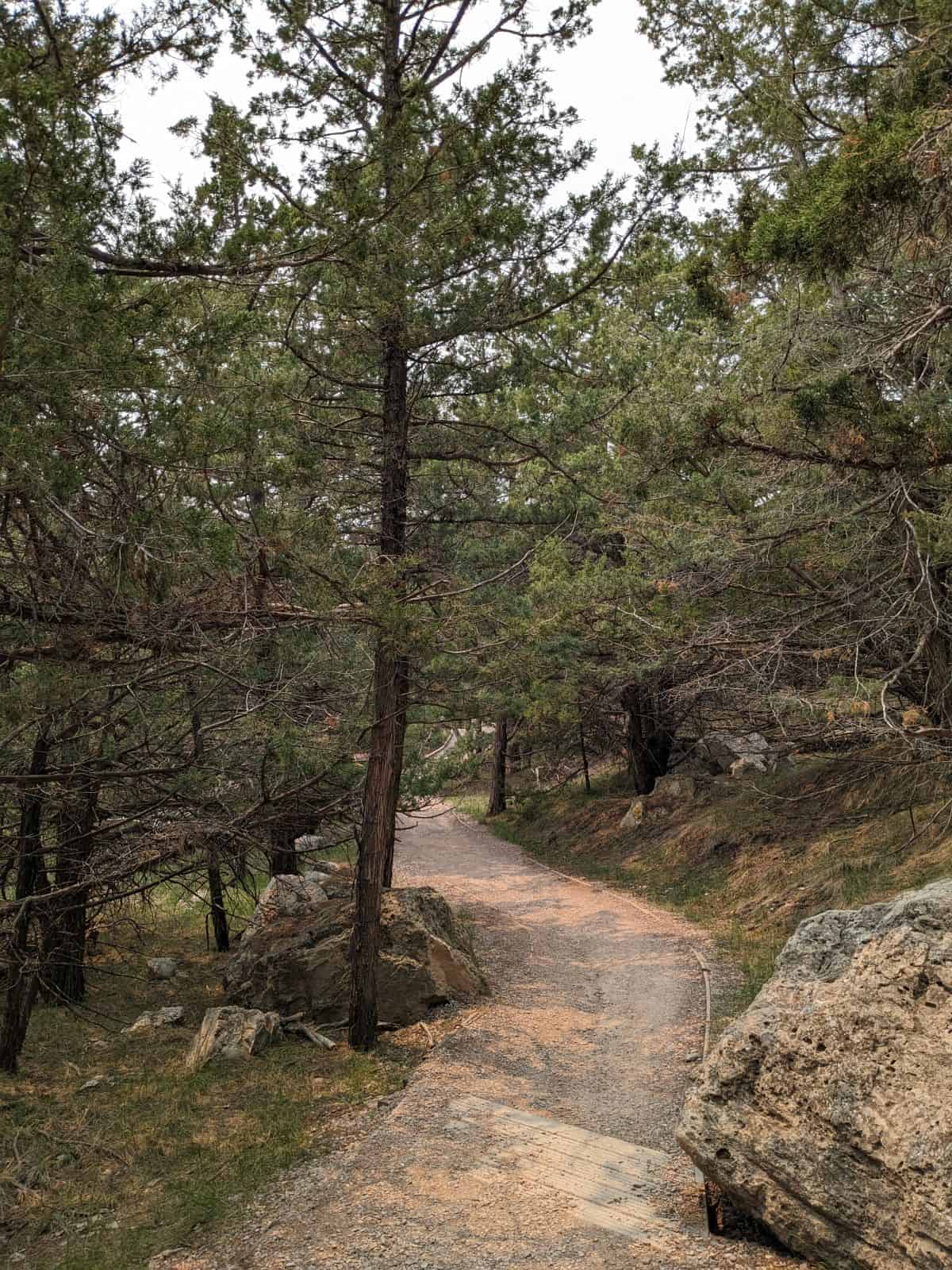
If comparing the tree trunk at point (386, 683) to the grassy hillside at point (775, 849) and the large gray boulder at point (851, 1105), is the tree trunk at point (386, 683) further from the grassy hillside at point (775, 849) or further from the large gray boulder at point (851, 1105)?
the large gray boulder at point (851, 1105)

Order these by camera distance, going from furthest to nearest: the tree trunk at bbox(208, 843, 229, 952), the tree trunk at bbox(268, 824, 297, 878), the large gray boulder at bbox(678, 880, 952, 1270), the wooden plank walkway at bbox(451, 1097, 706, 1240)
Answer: the tree trunk at bbox(208, 843, 229, 952) < the tree trunk at bbox(268, 824, 297, 878) < the wooden plank walkway at bbox(451, 1097, 706, 1240) < the large gray boulder at bbox(678, 880, 952, 1270)

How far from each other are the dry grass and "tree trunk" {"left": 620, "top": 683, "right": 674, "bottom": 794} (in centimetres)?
1172

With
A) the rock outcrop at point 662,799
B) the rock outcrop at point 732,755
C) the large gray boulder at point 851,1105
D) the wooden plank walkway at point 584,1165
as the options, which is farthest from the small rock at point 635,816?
the large gray boulder at point 851,1105

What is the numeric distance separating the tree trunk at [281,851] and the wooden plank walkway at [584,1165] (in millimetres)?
2692

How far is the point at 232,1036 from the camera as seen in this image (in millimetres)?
8852

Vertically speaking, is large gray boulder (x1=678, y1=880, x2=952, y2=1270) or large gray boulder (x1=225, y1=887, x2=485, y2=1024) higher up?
large gray boulder (x1=678, y1=880, x2=952, y2=1270)

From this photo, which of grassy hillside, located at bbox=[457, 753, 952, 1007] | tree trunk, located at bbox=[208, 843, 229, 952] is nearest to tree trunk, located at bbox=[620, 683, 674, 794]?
grassy hillside, located at bbox=[457, 753, 952, 1007]

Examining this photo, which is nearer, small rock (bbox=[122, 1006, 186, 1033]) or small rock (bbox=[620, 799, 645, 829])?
small rock (bbox=[122, 1006, 186, 1033])

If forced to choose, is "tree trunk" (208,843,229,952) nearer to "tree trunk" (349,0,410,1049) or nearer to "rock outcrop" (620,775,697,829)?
"tree trunk" (349,0,410,1049)

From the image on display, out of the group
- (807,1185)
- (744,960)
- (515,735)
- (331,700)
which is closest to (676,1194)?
(807,1185)

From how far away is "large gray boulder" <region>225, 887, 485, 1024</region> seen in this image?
9.73 m

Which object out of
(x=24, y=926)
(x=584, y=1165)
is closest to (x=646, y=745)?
(x=584, y=1165)

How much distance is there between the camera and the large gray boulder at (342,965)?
9.73 metres

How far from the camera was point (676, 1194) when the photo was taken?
544 cm
